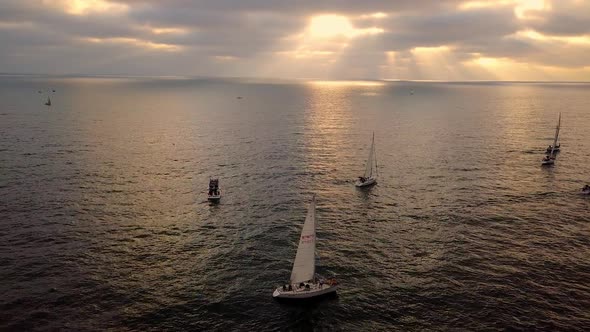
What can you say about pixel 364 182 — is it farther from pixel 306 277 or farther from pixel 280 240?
pixel 306 277

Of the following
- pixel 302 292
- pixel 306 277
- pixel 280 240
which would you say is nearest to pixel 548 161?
pixel 280 240

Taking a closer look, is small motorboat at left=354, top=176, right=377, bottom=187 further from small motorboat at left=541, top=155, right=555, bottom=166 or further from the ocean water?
→ small motorboat at left=541, top=155, right=555, bottom=166

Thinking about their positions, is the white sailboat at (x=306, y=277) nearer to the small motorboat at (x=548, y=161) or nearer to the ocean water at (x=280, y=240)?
the ocean water at (x=280, y=240)

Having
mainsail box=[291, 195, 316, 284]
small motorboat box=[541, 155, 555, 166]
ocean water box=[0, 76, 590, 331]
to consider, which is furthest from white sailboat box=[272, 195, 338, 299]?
small motorboat box=[541, 155, 555, 166]

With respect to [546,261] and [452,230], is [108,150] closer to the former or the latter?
[452,230]

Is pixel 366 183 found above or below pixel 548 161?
below

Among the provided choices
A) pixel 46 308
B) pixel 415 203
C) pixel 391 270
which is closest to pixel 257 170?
pixel 415 203

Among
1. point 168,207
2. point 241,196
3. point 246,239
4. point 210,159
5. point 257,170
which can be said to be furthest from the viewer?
point 210,159
